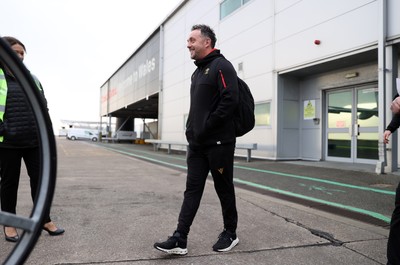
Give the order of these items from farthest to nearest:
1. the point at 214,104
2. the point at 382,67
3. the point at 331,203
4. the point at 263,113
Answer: the point at 263,113
the point at 382,67
the point at 331,203
the point at 214,104

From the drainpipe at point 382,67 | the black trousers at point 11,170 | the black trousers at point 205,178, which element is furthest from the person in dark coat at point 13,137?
the drainpipe at point 382,67

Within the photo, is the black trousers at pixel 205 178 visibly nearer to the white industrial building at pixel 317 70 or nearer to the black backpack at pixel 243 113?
the black backpack at pixel 243 113

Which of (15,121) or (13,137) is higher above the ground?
(15,121)

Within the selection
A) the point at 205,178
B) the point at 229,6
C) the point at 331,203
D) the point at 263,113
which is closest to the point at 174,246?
the point at 205,178

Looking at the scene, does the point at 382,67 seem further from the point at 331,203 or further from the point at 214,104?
the point at 214,104

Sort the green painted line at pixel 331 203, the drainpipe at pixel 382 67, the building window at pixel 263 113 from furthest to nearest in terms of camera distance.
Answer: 1. the building window at pixel 263 113
2. the drainpipe at pixel 382 67
3. the green painted line at pixel 331 203

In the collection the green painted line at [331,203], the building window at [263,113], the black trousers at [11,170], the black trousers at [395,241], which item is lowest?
the green painted line at [331,203]

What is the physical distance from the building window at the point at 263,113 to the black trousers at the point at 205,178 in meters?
8.32

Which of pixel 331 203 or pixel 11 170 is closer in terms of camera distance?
pixel 11 170

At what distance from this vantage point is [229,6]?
12.9 m

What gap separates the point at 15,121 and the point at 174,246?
1583mm

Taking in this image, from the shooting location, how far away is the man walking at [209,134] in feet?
8.39

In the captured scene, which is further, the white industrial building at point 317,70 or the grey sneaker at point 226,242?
the white industrial building at point 317,70

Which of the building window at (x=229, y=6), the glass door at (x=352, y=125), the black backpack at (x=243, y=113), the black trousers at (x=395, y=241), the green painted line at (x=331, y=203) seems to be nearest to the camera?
the black trousers at (x=395, y=241)
